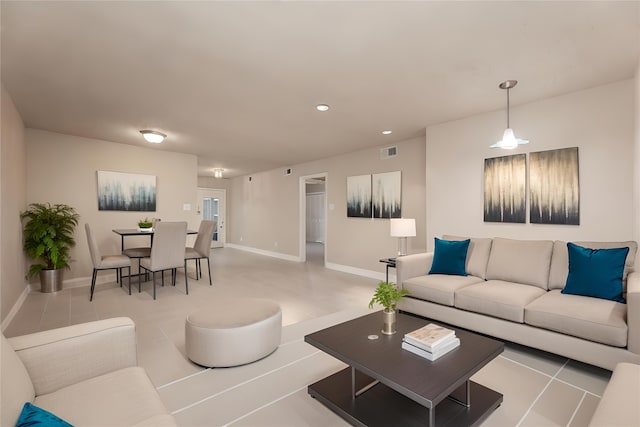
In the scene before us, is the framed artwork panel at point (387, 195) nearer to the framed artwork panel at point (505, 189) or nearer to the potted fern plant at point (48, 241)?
the framed artwork panel at point (505, 189)

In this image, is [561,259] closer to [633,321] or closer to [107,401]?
[633,321]

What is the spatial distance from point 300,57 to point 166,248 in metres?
3.22

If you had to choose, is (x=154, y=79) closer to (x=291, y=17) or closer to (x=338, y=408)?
(x=291, y=17)

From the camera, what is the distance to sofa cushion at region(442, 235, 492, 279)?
3318mm

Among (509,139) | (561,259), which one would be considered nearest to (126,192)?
(509,139)

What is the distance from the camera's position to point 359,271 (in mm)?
5871

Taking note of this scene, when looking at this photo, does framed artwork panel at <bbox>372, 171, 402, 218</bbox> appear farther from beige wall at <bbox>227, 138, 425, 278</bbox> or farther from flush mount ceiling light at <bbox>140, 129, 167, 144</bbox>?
flush mount ceiling light at <bbox>140, 129, 167, 144</bbox>

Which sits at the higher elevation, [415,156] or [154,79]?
[154,79]

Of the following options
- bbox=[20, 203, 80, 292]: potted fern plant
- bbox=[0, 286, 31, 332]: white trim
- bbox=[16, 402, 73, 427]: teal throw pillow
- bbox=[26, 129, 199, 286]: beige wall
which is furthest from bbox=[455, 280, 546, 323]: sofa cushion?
bbox=[26, 129, 199, 286]: beige wall

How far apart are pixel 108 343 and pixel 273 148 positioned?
4672mm

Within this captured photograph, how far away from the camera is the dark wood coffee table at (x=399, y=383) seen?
4.78 feet

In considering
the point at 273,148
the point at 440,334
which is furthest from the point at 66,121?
the point at 440,334

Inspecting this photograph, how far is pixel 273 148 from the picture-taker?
577cm

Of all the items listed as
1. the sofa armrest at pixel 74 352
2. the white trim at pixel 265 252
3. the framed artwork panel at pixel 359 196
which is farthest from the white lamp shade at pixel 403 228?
the white trim at pixel 265 252
